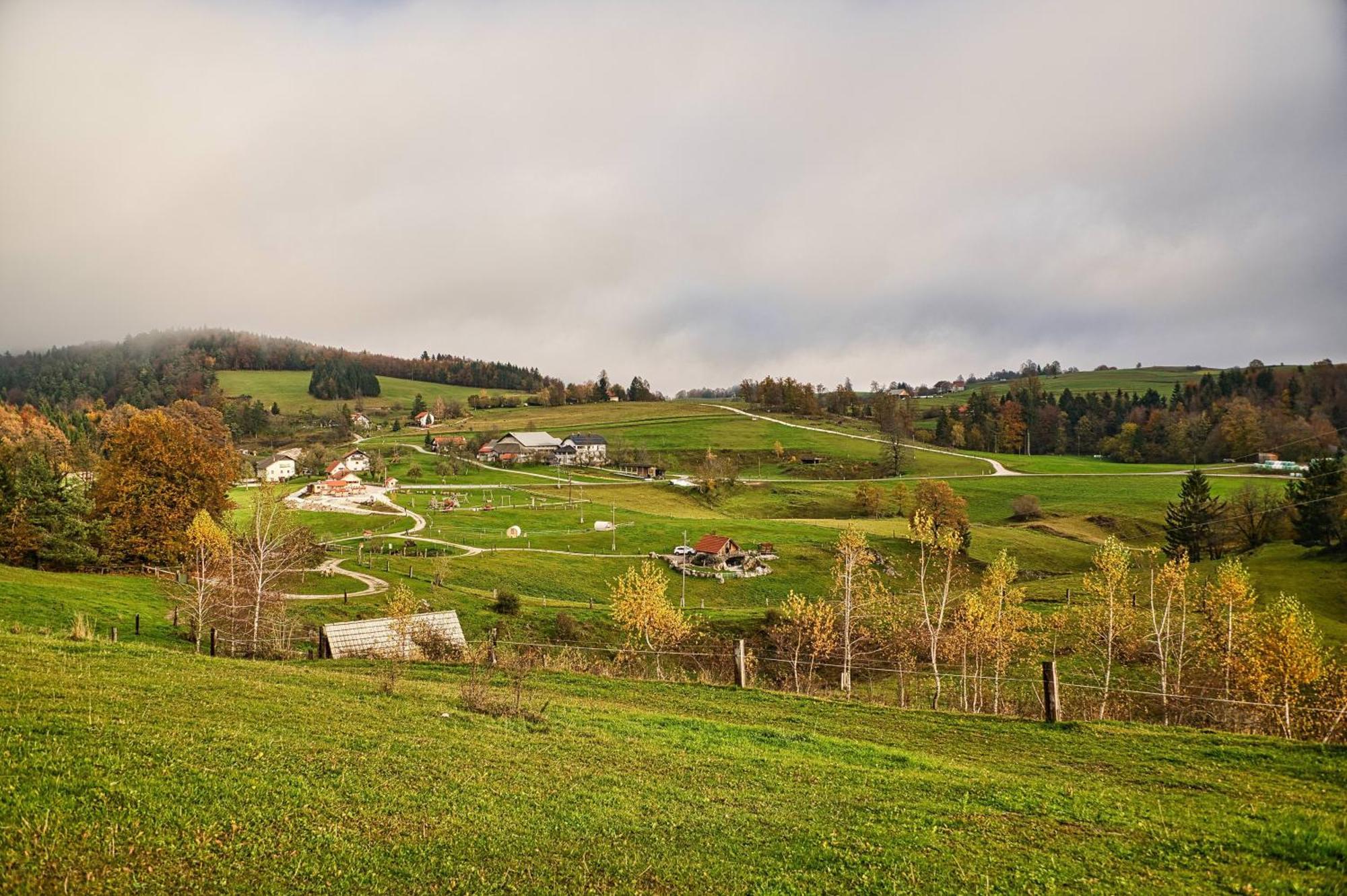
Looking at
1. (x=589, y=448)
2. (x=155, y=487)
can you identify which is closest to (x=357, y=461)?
(x=589, y=448)

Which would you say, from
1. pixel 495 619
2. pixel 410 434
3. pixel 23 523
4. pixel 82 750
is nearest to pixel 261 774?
pixel 82 750

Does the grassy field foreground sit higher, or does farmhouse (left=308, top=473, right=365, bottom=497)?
the grassy field foreground

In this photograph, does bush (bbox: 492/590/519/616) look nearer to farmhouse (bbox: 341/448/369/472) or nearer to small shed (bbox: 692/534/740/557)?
small shed (bbox: 692/534/740/557)

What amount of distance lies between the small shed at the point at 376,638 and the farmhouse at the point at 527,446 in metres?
120

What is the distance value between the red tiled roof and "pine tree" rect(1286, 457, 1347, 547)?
2347 inches

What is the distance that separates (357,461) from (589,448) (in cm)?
4848

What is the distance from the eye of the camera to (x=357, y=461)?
13388 cm

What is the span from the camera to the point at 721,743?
1370 cm

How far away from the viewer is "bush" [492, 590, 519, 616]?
1950 inches

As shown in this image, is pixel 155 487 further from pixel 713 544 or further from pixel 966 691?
pixel 966 691

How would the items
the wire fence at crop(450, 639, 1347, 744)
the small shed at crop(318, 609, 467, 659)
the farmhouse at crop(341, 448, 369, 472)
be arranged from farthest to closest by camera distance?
1. the farmhouse at crop(341, 448, 369, 472)
2. the small shed at crop(318, 609, 467, 659)
3. the wire fence at crop(450, 639, 1347, 744)

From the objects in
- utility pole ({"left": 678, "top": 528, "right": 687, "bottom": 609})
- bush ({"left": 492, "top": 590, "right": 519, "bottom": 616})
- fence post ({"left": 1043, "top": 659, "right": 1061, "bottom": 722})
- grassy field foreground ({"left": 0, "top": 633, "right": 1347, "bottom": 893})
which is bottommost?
utility pole ({"left": 678, "top": 528, "right": 687, "bottom": 609})

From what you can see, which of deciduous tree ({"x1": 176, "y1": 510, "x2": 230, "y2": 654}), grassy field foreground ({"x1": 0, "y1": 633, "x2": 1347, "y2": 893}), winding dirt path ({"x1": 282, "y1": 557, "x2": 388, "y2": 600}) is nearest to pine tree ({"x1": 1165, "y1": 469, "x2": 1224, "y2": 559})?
grassy field foreground ({"x1": 0, "y1": 633, "x2": 1347, "y2": 893})

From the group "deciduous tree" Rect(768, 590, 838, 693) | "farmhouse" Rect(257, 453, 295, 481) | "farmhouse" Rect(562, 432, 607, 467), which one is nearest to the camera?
"deciduous tree" Rect(768, 590, 838, 693)
